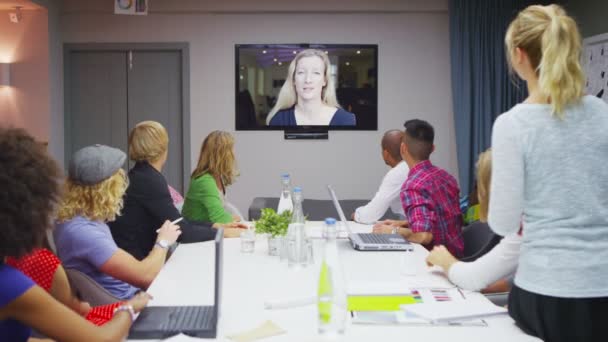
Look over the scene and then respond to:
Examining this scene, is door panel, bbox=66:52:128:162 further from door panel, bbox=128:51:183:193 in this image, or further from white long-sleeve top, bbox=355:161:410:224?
white long-sleeve top, bbox=355:161:410:224

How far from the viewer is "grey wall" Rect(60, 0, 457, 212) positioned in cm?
660

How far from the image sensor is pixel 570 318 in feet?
5.32

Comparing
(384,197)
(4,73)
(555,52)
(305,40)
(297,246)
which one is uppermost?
(305,40)

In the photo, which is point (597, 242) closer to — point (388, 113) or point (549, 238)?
point (549, 238)

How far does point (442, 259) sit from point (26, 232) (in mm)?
1399

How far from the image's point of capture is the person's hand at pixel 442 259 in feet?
7.40

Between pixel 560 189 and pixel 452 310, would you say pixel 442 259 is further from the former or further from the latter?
pixel 560 189

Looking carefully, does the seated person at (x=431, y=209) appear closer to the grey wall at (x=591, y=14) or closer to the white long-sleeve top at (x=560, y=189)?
the white long-sleeve top at (x=560, y=189)

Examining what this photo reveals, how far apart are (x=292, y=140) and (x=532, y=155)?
5.13 metres

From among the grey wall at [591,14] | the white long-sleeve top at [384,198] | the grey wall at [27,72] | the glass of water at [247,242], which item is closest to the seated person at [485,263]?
the glass of water at [247,242]

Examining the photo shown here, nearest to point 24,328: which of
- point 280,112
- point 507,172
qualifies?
point 507,172

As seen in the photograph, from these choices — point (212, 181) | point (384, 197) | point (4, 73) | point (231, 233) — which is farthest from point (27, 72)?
point (384, 197)

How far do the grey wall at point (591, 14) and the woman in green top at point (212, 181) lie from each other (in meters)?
3.57

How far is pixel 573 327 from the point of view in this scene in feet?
5.32
